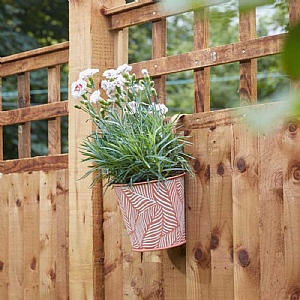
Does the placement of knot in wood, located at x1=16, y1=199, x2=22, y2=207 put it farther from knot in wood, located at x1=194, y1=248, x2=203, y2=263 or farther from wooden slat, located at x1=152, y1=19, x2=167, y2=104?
knot in wood, located at x1=194, y1=248, x2=203, y2=263

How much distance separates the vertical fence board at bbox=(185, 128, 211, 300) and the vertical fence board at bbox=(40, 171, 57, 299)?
0.85 meters

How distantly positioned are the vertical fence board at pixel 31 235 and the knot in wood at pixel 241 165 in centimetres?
120

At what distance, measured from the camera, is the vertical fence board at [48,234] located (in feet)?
9.78

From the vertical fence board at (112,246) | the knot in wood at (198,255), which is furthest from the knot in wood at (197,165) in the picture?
the vertical fence board at (112,246)

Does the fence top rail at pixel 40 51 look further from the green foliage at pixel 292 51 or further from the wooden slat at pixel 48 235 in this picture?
the green foliage at pixel 292 51

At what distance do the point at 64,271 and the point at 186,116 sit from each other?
95cm

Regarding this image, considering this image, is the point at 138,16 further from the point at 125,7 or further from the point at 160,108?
the point at 160,108

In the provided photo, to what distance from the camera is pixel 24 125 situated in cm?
321

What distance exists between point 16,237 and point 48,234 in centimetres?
26

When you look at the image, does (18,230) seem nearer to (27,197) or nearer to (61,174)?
(27,197)

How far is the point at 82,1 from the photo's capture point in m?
2.76

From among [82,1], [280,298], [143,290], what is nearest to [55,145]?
[82,1]

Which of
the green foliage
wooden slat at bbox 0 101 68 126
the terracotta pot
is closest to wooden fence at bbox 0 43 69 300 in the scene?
wooden slat at bbox 0 101 68 126

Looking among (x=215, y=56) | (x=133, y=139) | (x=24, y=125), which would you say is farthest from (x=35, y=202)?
(x=215, y=56)
